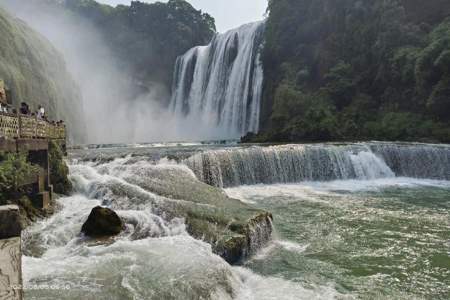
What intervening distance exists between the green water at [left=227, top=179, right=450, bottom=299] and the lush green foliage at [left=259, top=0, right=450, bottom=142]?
15430 millimetres

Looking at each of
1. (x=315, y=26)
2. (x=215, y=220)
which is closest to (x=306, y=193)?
(x=215, y=220)

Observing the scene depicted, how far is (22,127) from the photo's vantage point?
10.9m

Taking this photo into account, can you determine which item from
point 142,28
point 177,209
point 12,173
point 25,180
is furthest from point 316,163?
point 142,28

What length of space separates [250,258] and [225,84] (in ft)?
122

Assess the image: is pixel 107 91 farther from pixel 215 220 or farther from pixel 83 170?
pixel 215 220

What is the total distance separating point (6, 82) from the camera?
961 inches

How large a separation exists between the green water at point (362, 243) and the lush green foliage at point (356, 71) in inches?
607

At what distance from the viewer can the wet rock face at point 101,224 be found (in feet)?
29.4

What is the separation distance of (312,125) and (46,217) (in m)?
23.6

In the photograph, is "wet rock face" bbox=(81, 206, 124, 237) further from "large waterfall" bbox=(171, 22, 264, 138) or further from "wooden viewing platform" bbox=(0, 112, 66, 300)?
"large waterfall" bbox=(171, 22, 264, 138)

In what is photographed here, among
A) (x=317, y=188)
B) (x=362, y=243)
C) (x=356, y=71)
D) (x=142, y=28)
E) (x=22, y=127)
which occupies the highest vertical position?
(x=142, y=28)

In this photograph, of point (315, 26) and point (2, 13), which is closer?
point (2, 13)

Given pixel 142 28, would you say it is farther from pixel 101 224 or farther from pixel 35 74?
pixel 101 224

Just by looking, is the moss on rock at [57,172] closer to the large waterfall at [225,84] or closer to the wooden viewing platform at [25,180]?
the wooden viewing platform at [25,180]
